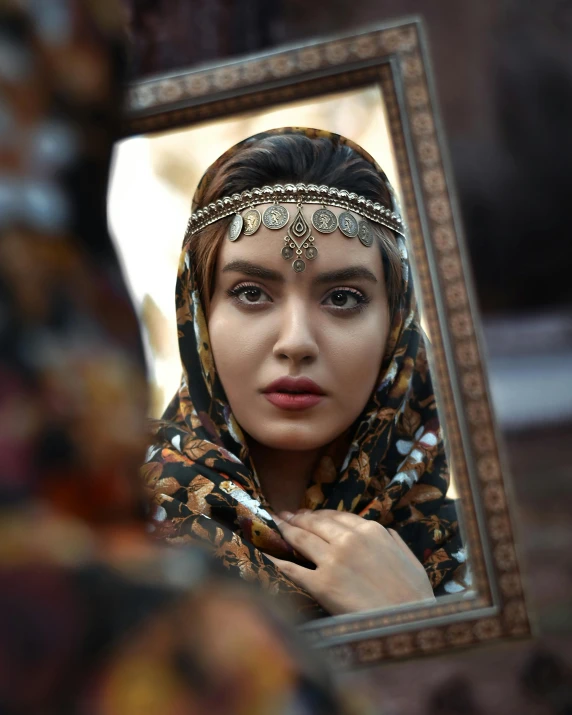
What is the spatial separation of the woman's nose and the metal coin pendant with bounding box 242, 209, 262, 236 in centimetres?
10

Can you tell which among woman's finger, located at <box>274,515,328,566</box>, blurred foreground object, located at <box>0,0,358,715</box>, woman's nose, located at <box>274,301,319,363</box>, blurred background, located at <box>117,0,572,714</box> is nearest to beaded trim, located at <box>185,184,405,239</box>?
woman's nose, located at <box>274,301,319,363</box>

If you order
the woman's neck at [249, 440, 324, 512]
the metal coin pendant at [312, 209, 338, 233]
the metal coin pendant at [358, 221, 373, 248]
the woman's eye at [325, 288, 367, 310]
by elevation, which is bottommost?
the woman's neck at [249, 440, 324, 512]

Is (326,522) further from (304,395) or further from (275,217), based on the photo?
(275,217)

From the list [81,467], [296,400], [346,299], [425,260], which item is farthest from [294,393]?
[81,467]

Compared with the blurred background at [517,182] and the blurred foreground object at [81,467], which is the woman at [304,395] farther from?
the blurred foreground object at [81,467]

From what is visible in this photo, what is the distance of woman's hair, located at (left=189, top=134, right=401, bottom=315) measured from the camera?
100cm

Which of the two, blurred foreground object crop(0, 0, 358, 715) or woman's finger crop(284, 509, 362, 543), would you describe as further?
woman's finger crop(284, 509, 362, 543)

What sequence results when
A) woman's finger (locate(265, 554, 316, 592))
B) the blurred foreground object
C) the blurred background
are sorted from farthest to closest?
1. the blurred background
2. woman's finger (locate(265, 554, 316, 592))
3. the blurred foreground object

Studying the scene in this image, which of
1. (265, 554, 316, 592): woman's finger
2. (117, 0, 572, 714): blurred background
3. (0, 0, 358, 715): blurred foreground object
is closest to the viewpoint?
(0, 0, 358, 715): blurred foreground object

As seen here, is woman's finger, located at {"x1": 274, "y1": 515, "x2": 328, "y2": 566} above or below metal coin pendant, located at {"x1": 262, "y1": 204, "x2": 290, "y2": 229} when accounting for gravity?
below

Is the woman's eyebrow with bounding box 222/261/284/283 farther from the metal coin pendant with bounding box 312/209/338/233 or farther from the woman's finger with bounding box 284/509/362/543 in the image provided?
the woman's finger with bounding box 284/509/362/543

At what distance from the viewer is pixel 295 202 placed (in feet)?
3.19

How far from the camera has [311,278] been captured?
38.1 inches

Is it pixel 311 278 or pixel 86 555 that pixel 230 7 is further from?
pixel 86 555
